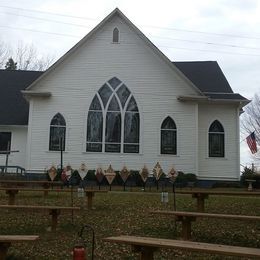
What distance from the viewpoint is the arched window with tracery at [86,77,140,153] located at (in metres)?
26.2

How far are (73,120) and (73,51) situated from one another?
3700 mm

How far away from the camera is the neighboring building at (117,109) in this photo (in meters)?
26.0

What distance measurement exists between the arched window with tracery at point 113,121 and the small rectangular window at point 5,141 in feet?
17.8

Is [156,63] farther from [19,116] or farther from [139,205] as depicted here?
[139,205]

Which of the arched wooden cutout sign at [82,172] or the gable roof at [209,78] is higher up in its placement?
the gable roof at [209,78]

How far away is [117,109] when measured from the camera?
→ 2647 cm

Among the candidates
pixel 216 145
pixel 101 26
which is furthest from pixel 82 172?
pixel 216 145

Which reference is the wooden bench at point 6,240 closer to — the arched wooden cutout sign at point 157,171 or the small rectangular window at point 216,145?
the arched wooden cutout sign at point 157,171

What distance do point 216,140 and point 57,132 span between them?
882cm

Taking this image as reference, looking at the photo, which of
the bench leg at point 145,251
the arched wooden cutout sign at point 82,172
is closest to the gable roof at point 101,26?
the arched wooden cutout sign at point 82,172

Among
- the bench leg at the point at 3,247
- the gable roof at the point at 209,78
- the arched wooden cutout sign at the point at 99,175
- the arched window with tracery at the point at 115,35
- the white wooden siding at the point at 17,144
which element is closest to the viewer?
the bench leg at the point at 3,247

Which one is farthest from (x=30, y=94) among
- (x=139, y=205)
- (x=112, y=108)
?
(x=139, y=205)

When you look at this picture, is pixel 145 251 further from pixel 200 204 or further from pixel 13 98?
pixel 13 98

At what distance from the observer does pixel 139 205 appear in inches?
558
